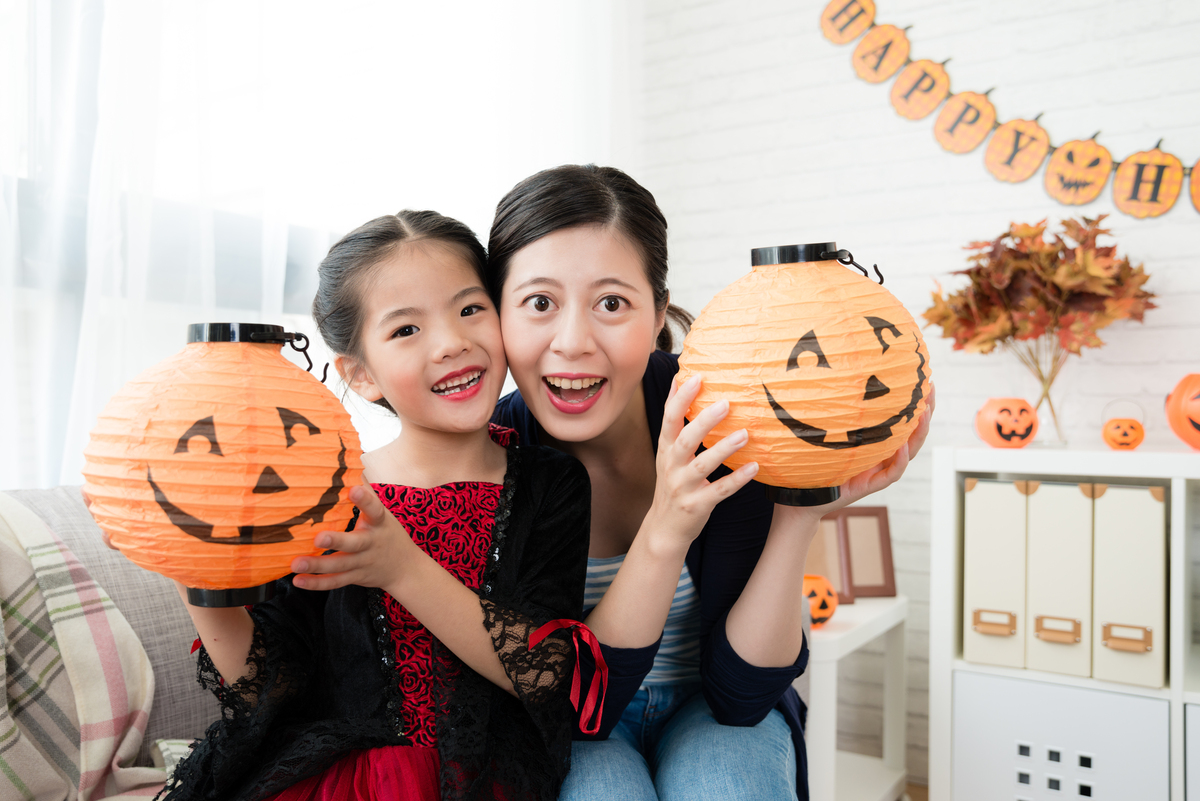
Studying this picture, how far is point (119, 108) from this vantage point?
4.94ft

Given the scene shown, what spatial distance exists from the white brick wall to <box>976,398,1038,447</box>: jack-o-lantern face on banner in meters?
0.37

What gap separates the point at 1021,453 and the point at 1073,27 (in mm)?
1468

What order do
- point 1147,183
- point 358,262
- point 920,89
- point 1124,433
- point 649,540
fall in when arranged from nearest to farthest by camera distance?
1. point 649,540
2. point 358,262
3. point 1124,433
4. point 1147,183
5. point 920,89

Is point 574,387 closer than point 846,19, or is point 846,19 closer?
point 574,387

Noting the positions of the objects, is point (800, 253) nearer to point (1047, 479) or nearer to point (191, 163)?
point (191, 163)

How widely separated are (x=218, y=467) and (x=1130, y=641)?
220cm

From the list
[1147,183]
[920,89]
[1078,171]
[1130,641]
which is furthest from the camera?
[920,89]

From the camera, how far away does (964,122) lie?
8.80 feet

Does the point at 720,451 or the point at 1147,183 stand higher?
the point at 1147,183

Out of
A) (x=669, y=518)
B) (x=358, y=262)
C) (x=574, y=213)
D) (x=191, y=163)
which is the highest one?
(x=191, y=163)

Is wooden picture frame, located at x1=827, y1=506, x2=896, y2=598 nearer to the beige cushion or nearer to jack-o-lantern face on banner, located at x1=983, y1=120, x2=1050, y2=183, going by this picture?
jack-o-lantern face on banner, located at x1=983, y1=120, x2=1050, y2=183

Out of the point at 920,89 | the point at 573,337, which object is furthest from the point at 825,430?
the point at 920,89

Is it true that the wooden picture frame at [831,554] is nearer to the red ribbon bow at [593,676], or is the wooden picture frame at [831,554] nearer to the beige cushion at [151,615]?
the red ribbon bow at [593,676]

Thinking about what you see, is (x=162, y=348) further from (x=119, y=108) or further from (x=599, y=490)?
(x=599, y=490)
